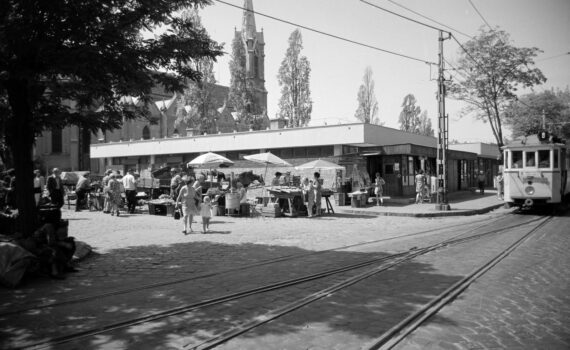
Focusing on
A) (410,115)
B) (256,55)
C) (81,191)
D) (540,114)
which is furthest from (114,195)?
(410,115)

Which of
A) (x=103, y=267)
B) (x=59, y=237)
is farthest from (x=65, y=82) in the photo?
(x=103, y=267)

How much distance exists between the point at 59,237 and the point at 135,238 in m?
3.11

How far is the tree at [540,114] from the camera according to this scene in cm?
5165

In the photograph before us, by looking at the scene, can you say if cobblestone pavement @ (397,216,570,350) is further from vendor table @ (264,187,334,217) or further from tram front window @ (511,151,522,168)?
tram front window @ (511,151,522,168)

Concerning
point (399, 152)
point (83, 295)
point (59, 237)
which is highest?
point (399, 152)

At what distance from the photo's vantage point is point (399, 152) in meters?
25.9

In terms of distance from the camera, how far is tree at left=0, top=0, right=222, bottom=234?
6961 mm

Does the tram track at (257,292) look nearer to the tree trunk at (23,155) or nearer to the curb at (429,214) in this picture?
the tree trunk at (23,155)

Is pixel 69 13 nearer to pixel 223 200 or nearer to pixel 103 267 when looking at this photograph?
pixel 103 267

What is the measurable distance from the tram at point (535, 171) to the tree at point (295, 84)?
37.6 metres

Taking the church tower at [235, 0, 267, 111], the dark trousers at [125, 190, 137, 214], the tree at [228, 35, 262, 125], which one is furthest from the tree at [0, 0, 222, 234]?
the church tower at [235, 0, 267, 111]

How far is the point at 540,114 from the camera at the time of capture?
50.8 m

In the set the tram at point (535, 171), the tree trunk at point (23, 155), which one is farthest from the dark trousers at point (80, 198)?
the tram at point (535, 171)

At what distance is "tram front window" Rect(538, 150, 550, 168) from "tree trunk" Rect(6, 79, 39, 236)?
18.5 m
